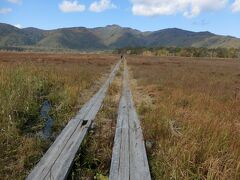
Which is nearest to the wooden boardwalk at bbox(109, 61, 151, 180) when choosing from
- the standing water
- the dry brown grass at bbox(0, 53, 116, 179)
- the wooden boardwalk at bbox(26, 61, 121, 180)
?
the wooden boardwalk at bbox(26, 61, 121, 180)

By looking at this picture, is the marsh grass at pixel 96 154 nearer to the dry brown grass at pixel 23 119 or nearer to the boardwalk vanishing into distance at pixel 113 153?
the boardwalk vanishing into distance at pixel 113 153

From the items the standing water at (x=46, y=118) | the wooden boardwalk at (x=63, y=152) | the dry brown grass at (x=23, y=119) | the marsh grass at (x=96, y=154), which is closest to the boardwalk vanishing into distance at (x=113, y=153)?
the wooden boardwalk at (x=63, y=152)

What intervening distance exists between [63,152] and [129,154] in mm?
1095

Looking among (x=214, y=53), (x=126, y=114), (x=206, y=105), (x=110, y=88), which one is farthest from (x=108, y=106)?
(x=214, y=53)

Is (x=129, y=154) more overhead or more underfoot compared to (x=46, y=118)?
more overhead

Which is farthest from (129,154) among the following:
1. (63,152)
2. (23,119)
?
(23,119)

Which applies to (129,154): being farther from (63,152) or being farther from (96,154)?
(63,152)

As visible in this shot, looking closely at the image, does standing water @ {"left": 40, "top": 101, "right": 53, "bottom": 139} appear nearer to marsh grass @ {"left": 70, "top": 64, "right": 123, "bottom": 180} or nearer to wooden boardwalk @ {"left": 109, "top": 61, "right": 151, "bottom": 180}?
marsh grass @ {"left": 70, "top": 64, "right": 123, "bottom": 180}

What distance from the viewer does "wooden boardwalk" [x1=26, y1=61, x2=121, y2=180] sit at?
4.65 m

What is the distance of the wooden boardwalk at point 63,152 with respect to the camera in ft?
15.3

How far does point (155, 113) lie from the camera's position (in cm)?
858

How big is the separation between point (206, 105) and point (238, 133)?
13.9 ft

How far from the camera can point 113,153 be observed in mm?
5484

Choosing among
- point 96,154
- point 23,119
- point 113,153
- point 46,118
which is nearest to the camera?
point 113,153
